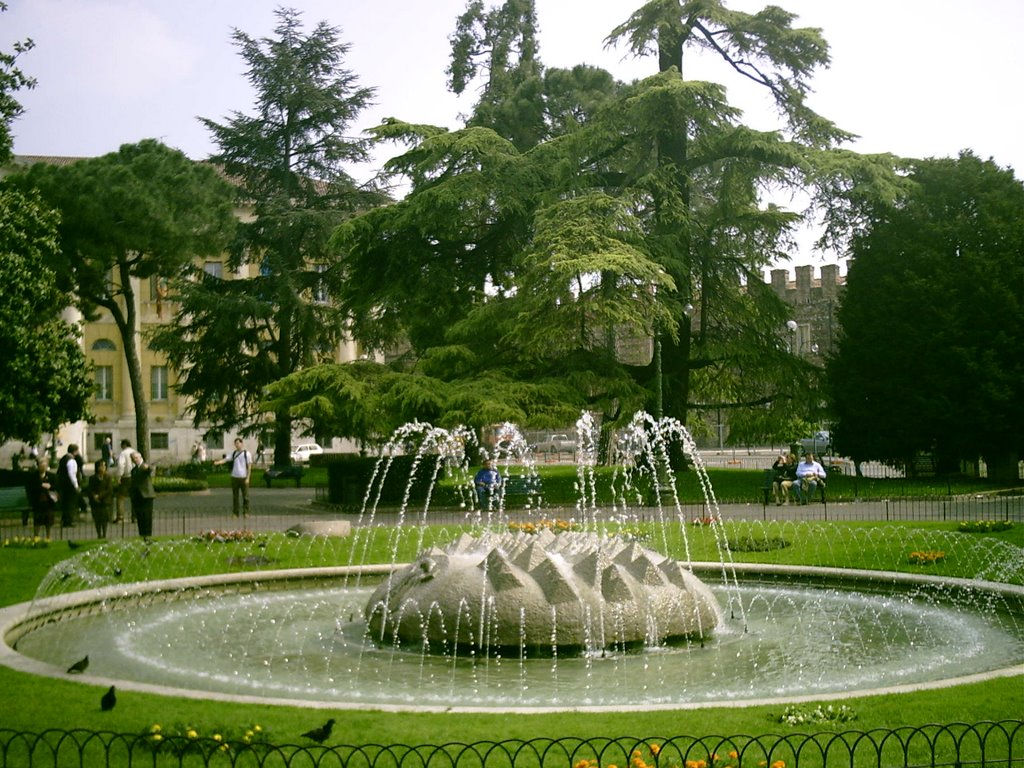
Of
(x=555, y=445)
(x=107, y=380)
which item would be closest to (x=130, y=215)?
(x=107, y=380)

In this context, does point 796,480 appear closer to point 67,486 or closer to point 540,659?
point 67,486

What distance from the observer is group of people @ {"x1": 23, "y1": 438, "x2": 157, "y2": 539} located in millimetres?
19891

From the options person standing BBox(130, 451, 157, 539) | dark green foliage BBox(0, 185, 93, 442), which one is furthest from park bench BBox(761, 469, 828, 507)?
dark green foliage BBox(0, 185, 93, 442)

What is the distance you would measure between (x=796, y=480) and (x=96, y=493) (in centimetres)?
1497

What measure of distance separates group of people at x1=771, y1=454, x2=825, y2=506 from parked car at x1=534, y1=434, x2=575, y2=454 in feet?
108

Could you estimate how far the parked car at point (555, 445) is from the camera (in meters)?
63.0

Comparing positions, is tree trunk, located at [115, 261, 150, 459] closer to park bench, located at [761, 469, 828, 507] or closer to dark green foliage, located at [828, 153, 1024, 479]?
park bench, located at [761, 469, 828, 507]

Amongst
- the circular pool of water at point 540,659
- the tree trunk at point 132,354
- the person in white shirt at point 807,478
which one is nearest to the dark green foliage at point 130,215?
the tree trunk at point 132,354

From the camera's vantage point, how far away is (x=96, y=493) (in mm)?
20562

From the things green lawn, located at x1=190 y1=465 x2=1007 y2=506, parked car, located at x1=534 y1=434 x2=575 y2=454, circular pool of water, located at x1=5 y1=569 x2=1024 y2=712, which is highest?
parked car, located at x1=534 y1=434 x2=575 y2=454

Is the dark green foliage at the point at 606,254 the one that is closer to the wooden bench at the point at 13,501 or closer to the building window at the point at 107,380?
the wooden bench at the point at 13,501

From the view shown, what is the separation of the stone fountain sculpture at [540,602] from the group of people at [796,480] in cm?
1551

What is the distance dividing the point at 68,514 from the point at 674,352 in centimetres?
1753

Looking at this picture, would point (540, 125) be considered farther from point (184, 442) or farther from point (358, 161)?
point (184, 442)
